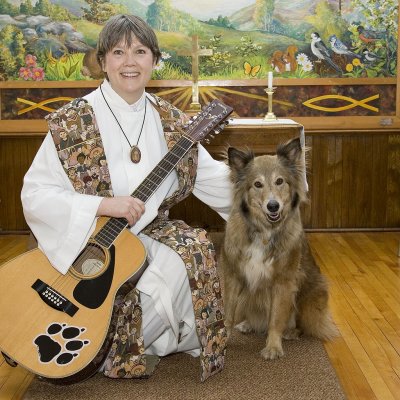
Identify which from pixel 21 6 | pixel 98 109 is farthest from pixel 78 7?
pixel 98 109

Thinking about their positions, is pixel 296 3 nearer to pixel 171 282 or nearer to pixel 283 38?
pixel 283 38

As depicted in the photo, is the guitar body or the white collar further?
the white collar

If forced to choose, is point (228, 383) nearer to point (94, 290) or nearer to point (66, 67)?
point (94, 290)

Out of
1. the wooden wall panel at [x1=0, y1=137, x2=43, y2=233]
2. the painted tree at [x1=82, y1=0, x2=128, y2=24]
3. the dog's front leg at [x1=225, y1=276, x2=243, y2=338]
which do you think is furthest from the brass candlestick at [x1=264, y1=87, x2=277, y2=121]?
the dog's front leg at [x1=225, y1=276, x2=243, y2=338]

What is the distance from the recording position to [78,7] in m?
5.43

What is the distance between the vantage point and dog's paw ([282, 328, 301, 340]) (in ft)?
10.7

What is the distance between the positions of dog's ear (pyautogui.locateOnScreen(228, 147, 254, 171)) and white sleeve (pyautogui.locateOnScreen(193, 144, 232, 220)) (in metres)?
0.06

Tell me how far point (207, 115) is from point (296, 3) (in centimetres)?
290

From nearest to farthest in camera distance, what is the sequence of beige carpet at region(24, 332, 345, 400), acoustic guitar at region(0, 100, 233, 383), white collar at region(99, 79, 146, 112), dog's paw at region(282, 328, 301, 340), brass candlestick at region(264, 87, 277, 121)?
acoustic guitar at region(0, 100, 233, 383) → beige carpet at region(24, 332, 345, 400) → white collar at region(99, 79, 146, 112) → dog's paw at region(282, 328, 301, 340) → brass candlestick at region(264, 87, 277, 121)

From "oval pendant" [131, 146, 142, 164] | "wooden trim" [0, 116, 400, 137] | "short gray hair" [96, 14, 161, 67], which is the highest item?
"short gray hair" [96, 14, 161, 67]

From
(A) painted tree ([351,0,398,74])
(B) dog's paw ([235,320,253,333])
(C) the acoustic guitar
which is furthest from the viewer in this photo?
(A) painted tree ([351,0,398,74])

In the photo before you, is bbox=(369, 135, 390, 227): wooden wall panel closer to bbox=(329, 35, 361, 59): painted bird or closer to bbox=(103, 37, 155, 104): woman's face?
bbox=(329, 35, 361, 59): painted bird

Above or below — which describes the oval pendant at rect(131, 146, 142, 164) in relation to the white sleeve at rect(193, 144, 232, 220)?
above

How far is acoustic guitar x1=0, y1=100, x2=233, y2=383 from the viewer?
254 cm
